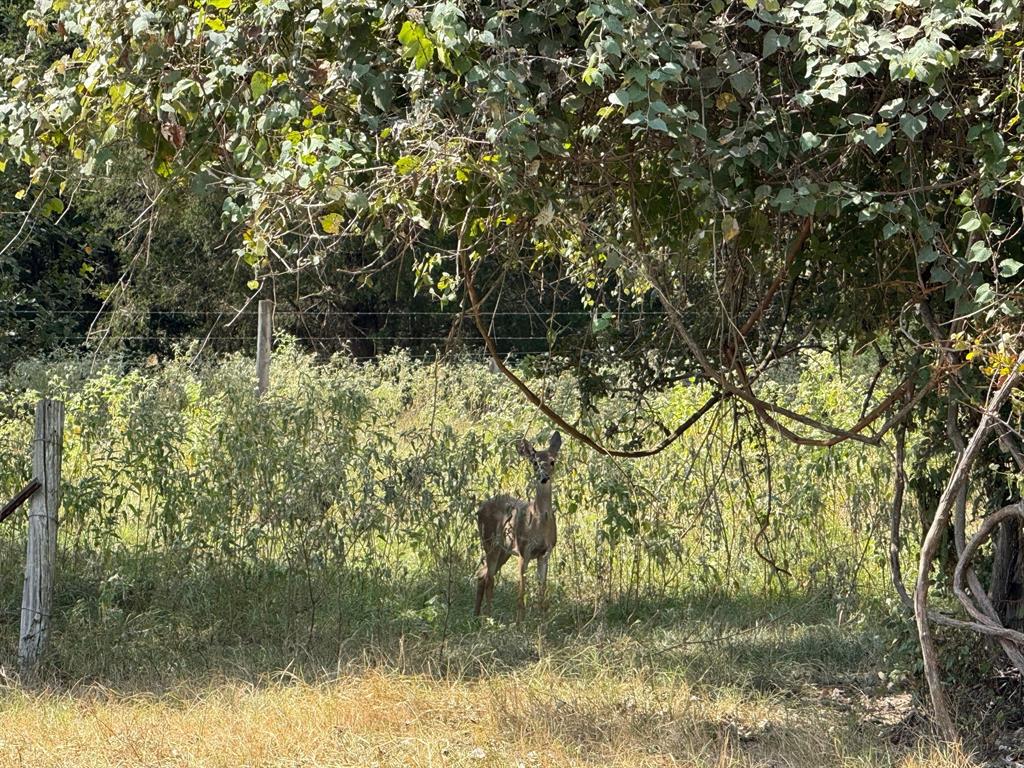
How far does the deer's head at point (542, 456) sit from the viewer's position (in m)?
8.38

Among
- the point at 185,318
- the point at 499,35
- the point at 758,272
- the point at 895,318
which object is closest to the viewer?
→ the point at 499,35

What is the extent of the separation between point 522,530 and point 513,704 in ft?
8.03

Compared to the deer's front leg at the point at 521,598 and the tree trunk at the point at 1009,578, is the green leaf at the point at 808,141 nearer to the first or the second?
the tree trunk at the point at 1009,578

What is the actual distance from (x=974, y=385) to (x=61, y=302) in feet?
22.2

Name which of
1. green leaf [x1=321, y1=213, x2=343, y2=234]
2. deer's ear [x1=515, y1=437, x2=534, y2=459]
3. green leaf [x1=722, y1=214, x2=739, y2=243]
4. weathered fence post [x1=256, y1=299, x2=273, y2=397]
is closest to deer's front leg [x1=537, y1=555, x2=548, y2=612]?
deer's ear [x1=515, y1=437, x2=534, y2=459]

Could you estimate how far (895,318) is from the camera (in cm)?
601

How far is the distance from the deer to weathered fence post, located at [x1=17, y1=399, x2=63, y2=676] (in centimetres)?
285

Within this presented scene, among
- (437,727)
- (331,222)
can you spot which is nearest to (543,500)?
(437,727)

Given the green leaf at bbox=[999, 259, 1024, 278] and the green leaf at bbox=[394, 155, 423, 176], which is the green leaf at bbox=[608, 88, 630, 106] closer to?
the green leaf at bbox=[394, 155, 423, 176]

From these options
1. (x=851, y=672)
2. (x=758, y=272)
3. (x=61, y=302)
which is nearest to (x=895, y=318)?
(x=758, y=272)

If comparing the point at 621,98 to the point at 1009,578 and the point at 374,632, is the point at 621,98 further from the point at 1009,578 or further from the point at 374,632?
the point at 374,632

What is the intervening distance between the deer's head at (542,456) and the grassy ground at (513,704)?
972 mm

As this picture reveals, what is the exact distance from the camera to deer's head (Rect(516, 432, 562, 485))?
838cm

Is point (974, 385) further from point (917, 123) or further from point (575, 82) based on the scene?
point (575, 82)
